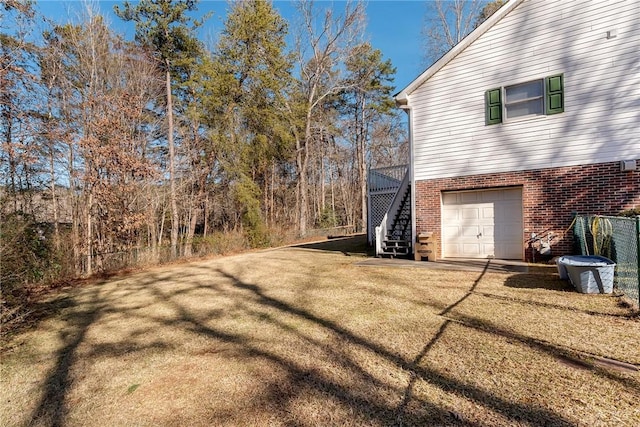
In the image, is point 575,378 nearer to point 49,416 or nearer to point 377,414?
point 377,414

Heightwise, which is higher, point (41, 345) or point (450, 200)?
point (450, 200)

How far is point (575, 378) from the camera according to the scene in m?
2.67

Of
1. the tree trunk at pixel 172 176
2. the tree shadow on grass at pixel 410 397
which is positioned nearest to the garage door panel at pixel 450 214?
the tree shadow on grass at pixel 410 397

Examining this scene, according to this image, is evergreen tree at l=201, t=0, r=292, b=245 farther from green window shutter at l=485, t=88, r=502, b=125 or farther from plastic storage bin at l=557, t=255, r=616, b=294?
plastic storage bin at l=557, t=255, r=616, b=294

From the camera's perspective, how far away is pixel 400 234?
1091 cm

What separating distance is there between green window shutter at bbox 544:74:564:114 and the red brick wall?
56.3 inches

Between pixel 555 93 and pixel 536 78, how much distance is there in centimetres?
62

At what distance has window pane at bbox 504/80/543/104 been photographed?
7.97 m

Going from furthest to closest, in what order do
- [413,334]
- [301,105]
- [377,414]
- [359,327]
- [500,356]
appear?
[301,105], [359,327], [413,334], [500,356], [377,414]

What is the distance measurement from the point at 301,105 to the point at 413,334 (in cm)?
2112

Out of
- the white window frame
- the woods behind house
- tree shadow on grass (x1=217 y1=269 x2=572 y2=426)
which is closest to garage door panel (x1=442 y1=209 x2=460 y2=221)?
the white window frame

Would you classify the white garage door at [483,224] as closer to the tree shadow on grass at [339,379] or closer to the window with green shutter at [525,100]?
the window with green shutter at [525,100]

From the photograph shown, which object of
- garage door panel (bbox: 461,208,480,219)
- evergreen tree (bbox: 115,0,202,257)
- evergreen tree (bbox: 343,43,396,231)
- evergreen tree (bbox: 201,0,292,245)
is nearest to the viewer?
garage door panel (bbox: 461,208,480,219)

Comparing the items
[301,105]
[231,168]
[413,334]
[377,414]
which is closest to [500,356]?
[413,334]
